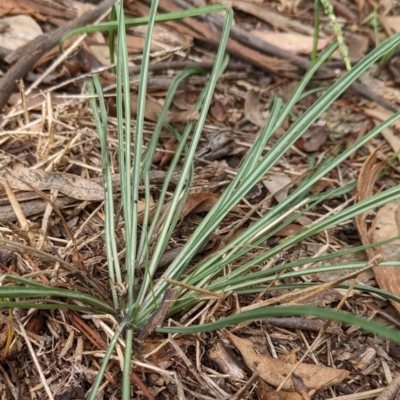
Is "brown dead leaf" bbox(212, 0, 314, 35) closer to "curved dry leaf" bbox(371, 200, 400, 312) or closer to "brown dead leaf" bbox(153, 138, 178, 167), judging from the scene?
"brown dead leaf" bbox(153, 138, 178, 167)

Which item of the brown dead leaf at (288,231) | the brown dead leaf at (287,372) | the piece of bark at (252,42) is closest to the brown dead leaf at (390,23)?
the piece of bark at (252,42)

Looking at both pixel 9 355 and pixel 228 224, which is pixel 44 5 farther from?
pixel 9 355

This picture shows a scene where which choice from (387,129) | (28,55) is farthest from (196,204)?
(387,129)

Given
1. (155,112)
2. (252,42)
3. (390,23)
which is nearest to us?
(155,112)

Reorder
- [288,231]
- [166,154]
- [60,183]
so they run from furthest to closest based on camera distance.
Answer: [166,154]
[288,231]
[60,183]

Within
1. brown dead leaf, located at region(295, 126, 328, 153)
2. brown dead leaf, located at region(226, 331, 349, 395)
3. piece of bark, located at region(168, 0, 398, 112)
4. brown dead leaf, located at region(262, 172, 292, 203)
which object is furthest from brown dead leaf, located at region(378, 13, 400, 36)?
brown dead leaf, located at region(226, 331, 349, 395)

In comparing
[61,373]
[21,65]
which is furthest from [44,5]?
[61,373]

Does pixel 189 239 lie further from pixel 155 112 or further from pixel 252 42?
pixel 252 42
